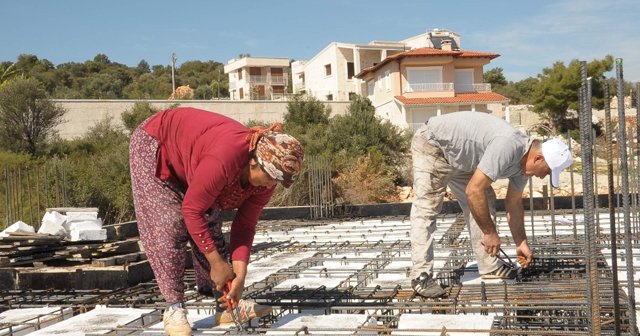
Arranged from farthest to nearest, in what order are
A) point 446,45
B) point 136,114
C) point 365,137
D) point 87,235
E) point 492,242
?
point 446,45 < point 136,114 < point 365,137 < point 87,235 < point 492,242

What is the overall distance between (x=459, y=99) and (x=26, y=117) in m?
16.8

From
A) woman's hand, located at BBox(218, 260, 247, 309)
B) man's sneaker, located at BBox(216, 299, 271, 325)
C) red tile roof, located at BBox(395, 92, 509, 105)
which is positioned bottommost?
man's sneaker, located at BBox(216, 299, 271, 325)

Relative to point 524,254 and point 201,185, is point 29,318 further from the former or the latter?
point 524,254

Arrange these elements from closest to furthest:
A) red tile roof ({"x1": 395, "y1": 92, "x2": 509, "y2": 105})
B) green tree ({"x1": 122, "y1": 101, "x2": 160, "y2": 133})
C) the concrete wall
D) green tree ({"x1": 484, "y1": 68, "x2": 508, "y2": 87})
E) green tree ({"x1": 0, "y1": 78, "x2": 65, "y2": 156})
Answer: green tree ({"x1": 0, "y1": 78, "x2": 65, "y2": 156}) → the concrete wall → green tree ({"x1": 122, "y1": 101, "x2": 160, "y2": 133}) → red tile roof ({"x1": 395, "y1": 92, "x2": 509, "y2": 105}) → green tree ({"x1": 484, "y1": 68, "x2": 508, "y2": 87})

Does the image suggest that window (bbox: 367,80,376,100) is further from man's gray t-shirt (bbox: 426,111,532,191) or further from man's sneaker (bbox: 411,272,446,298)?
man's sneaker (bbox: 411,272,446,298)

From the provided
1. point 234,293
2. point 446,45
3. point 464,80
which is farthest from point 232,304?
point 446,45

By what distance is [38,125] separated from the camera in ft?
70.3

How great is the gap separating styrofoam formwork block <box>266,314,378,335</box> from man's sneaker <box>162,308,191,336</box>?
0.33 metres

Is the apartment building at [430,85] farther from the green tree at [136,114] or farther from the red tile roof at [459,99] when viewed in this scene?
the green tree at [136,114]

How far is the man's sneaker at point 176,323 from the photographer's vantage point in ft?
8.23

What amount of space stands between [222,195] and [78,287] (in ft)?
6.46

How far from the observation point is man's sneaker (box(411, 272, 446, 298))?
315cm

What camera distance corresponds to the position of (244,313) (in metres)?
2.69

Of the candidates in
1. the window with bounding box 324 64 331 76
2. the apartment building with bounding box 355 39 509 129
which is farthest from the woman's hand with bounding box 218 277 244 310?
the window with bounding box 324 64 331 76
